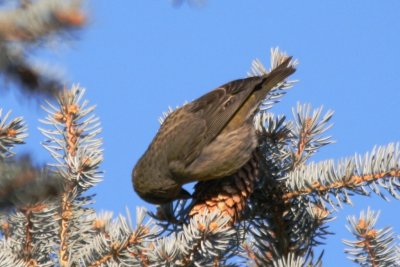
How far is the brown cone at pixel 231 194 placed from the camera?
9.81ft

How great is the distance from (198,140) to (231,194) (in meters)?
1.25

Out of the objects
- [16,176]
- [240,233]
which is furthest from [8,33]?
[240,233]

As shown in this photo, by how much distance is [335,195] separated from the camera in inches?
113

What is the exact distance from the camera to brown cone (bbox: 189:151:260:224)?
9.81 ft

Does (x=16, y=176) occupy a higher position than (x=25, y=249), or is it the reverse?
(x=25, y=249)

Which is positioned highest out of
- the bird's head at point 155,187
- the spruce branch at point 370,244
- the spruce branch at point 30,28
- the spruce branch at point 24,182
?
the bird's head at point 155,187

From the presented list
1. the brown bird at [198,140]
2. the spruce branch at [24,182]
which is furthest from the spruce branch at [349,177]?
the spruce branch at [24,182]

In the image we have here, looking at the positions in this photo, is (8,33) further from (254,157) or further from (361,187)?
(254,157)

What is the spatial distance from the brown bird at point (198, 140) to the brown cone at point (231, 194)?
0.25 m

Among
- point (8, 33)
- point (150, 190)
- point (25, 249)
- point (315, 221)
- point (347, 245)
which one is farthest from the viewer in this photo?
point (150, 190)

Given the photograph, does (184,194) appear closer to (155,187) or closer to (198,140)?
(155,187)

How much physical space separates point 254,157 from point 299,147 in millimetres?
204

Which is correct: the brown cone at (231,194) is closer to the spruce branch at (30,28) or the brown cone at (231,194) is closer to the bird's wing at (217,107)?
the bird's wing at (217,107)

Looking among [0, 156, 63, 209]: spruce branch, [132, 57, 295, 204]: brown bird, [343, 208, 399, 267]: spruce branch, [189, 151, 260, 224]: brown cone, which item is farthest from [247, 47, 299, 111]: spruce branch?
[0, 156, 63, 209]: spruce branch
